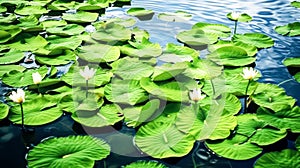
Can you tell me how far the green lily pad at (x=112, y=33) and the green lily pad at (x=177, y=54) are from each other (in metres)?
0.37

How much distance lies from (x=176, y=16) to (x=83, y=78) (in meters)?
1.47

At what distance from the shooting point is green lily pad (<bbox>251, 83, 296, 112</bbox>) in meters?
2.10

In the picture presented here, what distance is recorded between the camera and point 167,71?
7.70ft

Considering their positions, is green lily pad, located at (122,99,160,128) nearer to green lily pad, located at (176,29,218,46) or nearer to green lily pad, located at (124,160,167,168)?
green lily pad, located at (124,160,167,168)

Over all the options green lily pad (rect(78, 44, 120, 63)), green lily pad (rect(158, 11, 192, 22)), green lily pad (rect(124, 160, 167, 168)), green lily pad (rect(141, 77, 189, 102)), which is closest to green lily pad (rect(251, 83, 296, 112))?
green lily pad (rect(141, 77, 189, 102))

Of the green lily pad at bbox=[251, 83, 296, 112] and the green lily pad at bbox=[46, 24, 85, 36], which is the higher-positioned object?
the green lily pad at bbox=[46, 24, 85, 36]

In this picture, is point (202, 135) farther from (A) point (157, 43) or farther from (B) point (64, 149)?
(A) point (157, 43)

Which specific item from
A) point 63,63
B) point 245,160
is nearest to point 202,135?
point 245,160

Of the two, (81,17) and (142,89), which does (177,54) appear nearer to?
(142,89)

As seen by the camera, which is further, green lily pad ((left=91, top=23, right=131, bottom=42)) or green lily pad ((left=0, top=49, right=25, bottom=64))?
green lily pad ((left=91, top=23, right=131, bottom=42))

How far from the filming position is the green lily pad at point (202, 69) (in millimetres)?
2447

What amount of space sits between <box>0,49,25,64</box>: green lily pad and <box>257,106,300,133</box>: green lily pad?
67.6 inches

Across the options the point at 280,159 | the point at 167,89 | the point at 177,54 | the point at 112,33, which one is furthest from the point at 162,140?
the point at 112,33

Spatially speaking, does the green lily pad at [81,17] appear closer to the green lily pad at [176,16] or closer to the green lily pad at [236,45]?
the green lily pad at [176,16]
